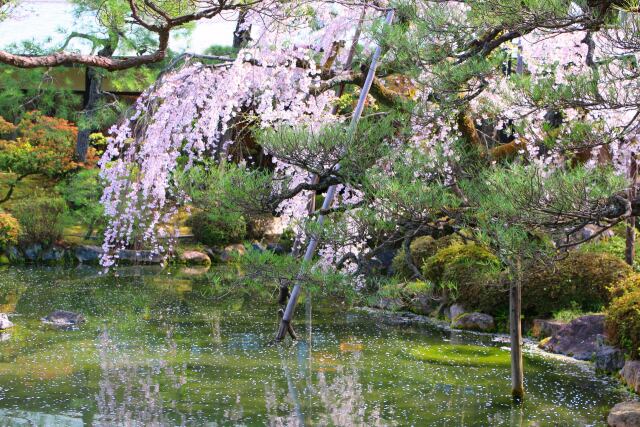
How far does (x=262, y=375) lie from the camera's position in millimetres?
7035

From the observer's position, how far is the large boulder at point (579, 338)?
8.08 m

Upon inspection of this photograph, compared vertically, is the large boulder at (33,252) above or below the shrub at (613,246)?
below

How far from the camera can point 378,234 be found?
5043 mm

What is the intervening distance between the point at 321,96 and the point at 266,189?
281cm

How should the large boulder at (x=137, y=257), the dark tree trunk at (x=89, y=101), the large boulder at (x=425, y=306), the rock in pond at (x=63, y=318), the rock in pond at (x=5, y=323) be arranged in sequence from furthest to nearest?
the dark tree trunk at (x=89, y=101)
the large boulder at (x=137, y=257)
the large boulder at (x=425, y=306)
the rock in pond at (x=63, y=318)
the rock in pond at (x=5, y=323)

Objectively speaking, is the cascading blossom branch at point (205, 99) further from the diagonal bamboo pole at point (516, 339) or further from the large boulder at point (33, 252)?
the large boulder at point (33, 252)

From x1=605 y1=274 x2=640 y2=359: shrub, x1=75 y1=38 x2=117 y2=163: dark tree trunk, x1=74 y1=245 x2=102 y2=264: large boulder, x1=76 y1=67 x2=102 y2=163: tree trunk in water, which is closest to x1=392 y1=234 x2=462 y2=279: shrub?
x1=605 y1=274 x2=640 y2=359: shrub

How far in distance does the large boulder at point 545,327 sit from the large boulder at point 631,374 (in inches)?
61.6

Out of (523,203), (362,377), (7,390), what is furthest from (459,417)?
(7,390)

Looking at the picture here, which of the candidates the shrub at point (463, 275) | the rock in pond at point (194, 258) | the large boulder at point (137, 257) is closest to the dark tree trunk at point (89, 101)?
the large boulder at point (137, 257)

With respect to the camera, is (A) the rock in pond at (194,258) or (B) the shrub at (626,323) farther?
(A) the rock in pond at (194,258)

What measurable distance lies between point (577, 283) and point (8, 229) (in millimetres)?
10624

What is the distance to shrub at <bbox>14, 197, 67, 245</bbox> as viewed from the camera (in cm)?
1546

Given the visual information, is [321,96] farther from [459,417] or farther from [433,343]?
[459,417]
